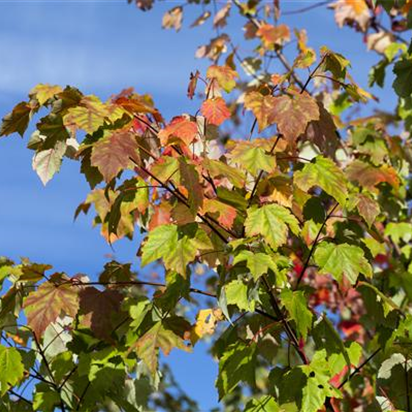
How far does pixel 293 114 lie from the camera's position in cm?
275

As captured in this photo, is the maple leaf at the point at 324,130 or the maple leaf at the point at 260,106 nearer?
the maple leaf at the point at 260,106

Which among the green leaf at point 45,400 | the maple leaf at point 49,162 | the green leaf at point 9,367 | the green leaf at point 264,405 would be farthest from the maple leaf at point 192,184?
the green leaf at point 45,400

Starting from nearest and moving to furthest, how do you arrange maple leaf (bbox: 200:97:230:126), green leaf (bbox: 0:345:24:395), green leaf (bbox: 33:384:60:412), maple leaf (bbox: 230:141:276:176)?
maple leaf (bbox: 230:141:276:176), green leaf (bbox: 0:345:24:395), maple leaf (bbox: 200:97:230:126), green leaf (bbox: 33:384:60:412)

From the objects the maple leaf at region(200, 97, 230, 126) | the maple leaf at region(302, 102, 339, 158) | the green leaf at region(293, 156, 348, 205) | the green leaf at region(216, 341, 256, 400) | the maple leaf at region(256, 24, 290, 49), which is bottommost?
the green leaf at region(216, 341, 256, 400)

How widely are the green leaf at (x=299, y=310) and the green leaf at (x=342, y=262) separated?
0.56 ft

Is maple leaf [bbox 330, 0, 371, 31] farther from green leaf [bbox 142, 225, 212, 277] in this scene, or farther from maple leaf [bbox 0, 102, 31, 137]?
green leaf [bbox 142, 225, 212, 277]

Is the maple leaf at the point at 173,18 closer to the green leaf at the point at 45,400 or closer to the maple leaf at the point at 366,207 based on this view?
the maple leaf at the point at 366,207

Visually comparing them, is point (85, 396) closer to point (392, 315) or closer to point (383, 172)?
point (392, 315)

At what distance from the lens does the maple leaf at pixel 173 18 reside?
705 centimetres

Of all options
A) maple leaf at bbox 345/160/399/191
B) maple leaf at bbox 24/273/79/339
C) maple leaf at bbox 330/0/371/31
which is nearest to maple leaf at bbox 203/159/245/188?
maple leaf at bbox 24/273/79/339

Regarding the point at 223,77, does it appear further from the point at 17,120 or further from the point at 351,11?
the point at 351,11

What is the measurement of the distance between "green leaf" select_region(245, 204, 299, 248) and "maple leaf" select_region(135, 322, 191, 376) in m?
0.59

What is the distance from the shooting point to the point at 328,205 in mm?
5953

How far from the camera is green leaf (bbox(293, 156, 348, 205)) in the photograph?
2.86m
